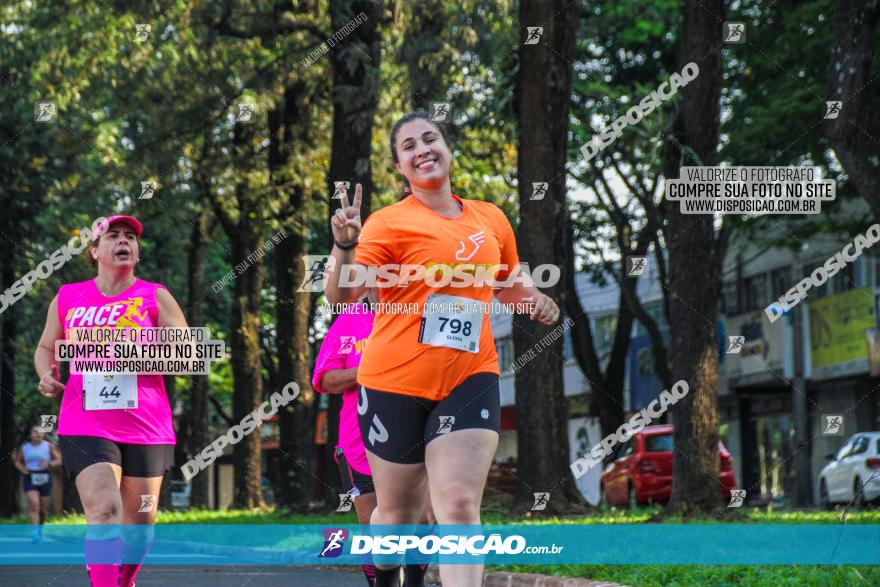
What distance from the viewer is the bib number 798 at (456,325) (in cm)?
552

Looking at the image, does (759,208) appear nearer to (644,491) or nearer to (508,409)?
(644,491)

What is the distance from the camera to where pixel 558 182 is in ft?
55.0

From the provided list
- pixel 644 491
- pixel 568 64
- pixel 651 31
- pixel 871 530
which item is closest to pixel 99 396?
pixel 871 530

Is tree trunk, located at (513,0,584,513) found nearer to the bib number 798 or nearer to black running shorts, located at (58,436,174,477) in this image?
black running shorts, located at (58,436,174,477)

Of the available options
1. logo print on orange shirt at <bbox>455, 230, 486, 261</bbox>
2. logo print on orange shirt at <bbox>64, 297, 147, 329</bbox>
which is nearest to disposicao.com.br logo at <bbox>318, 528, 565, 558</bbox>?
logo print on orange shirt at <bbox>455, 230, 486, 261</bbox>

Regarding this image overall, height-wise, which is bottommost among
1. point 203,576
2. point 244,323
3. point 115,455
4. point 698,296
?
point 203,576

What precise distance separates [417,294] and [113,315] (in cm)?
252

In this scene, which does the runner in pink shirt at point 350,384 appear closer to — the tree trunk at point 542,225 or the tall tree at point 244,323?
the tree trunk at point 542,225

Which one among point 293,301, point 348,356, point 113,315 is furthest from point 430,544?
point 293,301

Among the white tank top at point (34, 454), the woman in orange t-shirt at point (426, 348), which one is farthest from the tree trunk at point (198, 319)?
the woman in orange t-shirt at point (426, 348)

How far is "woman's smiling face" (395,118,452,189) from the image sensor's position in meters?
5.75

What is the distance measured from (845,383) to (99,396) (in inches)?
1261

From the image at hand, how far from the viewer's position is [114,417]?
730cm

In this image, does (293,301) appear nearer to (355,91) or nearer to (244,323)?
(244,323)
